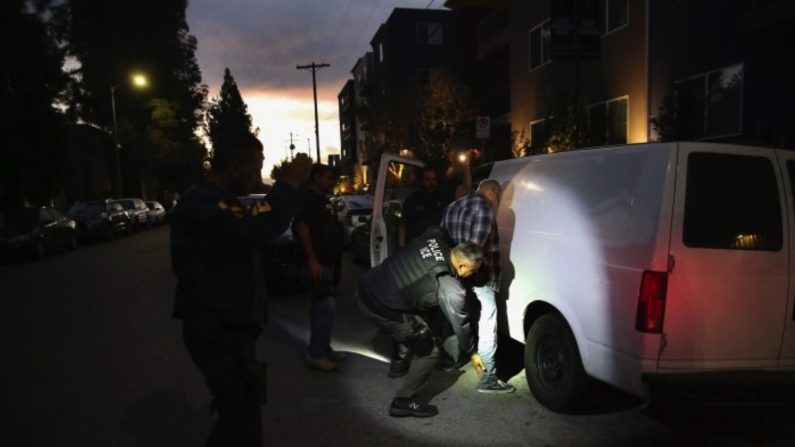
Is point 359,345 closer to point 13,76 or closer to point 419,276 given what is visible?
point 419,276

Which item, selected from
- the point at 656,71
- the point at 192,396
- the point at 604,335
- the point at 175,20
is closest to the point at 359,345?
the point at 192,396

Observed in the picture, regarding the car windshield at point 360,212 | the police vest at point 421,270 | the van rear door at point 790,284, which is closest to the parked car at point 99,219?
the car windshield at point 360,212

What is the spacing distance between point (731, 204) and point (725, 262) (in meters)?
0.36

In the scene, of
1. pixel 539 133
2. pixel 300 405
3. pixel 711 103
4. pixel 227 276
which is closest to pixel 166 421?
pixel 300 405

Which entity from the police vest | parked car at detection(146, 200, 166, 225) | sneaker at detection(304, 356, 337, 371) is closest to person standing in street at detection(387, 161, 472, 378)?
sneaker at detection(304, 356, 337, 371)

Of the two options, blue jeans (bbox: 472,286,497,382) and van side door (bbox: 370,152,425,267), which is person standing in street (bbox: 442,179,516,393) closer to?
blue jeans (bbox: 472,286,497,382)

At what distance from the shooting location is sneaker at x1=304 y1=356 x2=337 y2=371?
5293mm

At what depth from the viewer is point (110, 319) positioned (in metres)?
7.88

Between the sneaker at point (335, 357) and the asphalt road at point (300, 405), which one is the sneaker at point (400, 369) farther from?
the sneaker at point (335, 357)

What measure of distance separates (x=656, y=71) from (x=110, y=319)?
1274 cm

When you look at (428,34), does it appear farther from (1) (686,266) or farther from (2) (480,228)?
(1) (686,266)

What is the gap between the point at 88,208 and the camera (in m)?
22.8

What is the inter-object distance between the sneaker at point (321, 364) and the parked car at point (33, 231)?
44.9 feet

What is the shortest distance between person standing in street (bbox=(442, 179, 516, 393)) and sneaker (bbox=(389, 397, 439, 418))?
0.67m
